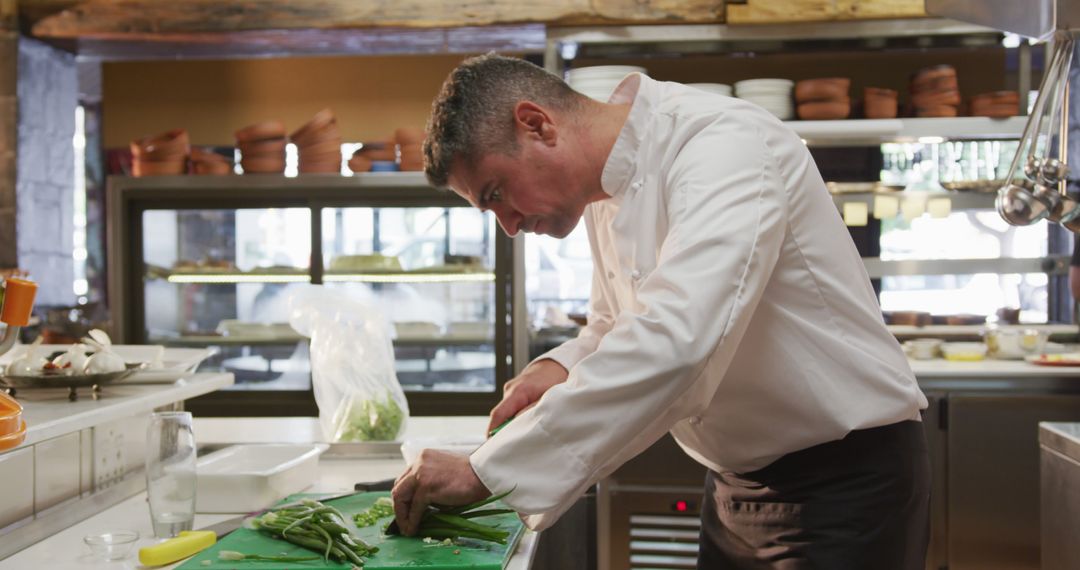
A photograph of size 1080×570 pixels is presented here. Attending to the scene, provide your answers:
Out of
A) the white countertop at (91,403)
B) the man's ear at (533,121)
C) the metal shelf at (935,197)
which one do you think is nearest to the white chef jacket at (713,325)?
the man's ear at (533,121)

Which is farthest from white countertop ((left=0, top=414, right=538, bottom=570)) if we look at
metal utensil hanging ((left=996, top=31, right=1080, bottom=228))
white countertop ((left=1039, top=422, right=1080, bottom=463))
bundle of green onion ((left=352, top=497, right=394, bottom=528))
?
metal utensil hanging ((left=996, top=31, right=1080, bottom=228))

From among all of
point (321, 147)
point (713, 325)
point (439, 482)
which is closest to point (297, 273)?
point (321, 147)

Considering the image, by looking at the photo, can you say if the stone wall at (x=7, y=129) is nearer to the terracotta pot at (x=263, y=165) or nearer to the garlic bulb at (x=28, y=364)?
the terracotta pot at (x=263, y=165)

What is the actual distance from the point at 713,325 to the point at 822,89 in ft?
11.5

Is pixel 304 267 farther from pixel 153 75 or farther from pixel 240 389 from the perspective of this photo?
pixel 153 75

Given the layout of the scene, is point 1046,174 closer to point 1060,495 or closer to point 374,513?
point 1060,495

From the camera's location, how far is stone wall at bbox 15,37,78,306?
16.6 feet

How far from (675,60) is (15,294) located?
4392 millimetres

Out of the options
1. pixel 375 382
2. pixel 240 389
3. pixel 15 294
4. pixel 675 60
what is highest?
pixel 675 60

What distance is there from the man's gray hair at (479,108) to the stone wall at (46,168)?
4196 millimetres

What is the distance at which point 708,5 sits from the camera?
466 cm

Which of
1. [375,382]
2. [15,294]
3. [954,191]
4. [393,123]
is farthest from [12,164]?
[954,191]

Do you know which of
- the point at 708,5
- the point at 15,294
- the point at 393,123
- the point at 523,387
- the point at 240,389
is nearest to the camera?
the point at 15,294

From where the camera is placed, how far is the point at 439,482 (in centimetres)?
145
